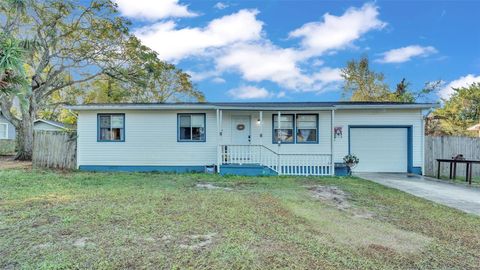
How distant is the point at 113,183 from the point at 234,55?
590 inches

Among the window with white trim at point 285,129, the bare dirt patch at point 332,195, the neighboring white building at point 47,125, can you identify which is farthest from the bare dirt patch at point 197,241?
the neighboring white building at point 47,125

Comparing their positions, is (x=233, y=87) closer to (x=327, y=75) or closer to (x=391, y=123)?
(x=327, y=75)

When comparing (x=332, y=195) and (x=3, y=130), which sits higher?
(x=3, y=130)

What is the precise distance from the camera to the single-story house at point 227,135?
11.6 meters

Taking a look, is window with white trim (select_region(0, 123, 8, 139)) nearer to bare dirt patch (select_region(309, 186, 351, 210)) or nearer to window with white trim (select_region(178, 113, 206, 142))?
window with white trim (select_region(178, 113, 206, 142))

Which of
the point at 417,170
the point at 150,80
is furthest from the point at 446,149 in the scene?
the point at 150,80

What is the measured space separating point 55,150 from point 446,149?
16.3 metres

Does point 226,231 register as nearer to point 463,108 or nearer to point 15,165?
point 15,165

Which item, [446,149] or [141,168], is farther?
[446,149]

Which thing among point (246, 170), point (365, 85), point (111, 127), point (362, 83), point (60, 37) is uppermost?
point (60, 37)

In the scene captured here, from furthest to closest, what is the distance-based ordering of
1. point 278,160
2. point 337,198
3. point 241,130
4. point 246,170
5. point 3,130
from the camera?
point 3,130 → point 241,130 → point 278,160 → point 246,170 → point 337,198

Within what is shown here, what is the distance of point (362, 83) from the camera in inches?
1015

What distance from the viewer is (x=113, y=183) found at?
8.27 m

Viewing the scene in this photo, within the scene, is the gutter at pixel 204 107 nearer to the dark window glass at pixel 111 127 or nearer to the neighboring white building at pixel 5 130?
the dark window glass at pixel 111 127
